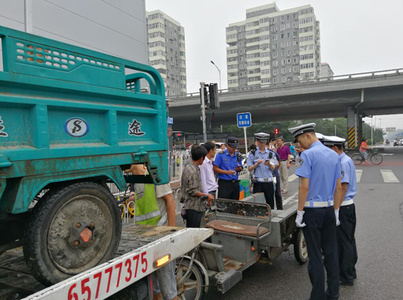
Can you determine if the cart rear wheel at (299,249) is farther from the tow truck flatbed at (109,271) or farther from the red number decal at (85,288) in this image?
the red number decal at (85,288)

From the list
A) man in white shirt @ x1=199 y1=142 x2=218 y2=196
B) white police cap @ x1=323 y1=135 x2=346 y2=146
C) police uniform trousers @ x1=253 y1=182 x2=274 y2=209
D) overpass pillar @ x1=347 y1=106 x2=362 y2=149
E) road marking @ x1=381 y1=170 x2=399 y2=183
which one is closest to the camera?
white police cap @ x1=323 y1=135 x2=346 y2=146

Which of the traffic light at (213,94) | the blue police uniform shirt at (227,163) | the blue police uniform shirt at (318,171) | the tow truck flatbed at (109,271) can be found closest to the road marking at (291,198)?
the blue police uniform shirt at (227,163)

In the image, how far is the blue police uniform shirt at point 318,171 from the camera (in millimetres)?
3420

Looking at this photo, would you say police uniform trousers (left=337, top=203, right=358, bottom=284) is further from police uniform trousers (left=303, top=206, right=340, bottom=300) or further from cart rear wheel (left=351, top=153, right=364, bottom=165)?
cart rear wheel (left=351, top=153, right=364, bottom=165)

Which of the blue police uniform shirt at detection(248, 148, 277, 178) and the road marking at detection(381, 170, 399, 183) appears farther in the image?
the road marking at detection(381, 170, 399, 183)

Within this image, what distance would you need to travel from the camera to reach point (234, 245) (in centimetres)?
396

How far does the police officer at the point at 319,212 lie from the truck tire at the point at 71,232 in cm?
202

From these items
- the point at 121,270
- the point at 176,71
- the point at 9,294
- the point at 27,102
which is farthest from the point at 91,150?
the point at 176,71

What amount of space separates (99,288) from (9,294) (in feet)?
2.03

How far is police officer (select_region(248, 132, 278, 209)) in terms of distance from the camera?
664 cm

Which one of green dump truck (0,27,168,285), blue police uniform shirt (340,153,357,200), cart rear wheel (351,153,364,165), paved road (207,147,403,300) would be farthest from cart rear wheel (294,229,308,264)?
cart rear wheel (351,153,364,165)

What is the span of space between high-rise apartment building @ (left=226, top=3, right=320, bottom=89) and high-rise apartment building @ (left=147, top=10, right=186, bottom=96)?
1564 centimetres

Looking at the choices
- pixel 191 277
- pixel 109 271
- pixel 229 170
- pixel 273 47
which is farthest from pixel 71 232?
pixel 273 47

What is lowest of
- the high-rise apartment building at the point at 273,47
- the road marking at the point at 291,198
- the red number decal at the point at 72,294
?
the road marking at the point at 291,198
